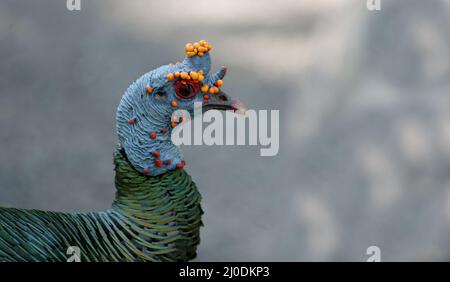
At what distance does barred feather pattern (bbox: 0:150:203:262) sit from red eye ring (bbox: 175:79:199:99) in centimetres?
25

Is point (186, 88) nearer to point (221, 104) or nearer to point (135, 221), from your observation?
point (221, 104)

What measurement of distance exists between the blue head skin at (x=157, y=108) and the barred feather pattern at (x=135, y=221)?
0.05 metres

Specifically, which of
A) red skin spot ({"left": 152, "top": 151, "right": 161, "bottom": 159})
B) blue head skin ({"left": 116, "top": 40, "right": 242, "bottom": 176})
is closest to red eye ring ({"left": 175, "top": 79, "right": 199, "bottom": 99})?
blue head skin ({"left": 116, "top": 40, "right": 242, "bottom": 176})

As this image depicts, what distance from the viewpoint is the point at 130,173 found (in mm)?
2402

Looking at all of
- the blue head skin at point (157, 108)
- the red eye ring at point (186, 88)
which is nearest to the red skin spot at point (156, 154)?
the blue head skin at point (157, 108)

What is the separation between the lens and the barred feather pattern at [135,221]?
7.70ft

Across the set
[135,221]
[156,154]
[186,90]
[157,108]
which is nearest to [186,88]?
[186,90]

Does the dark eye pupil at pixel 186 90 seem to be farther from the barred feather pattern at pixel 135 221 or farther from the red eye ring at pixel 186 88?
the barred feather pattern at pixel 135 221

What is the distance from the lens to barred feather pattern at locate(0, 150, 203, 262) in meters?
2.35

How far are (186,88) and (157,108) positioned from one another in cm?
11

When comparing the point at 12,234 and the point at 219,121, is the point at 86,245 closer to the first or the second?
the point at 12,234

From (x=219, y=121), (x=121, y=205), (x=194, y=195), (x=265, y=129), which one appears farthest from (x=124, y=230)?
(x=265, y=129)

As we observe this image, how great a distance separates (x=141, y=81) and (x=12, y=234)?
0.61 m

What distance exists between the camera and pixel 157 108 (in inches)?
93.9
